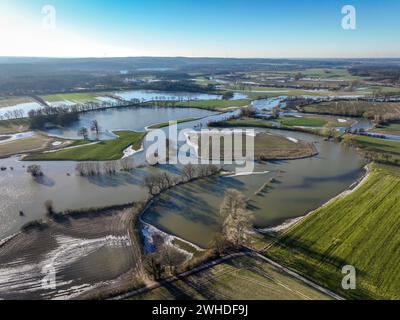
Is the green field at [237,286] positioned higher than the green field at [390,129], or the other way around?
the green field at [390,129]

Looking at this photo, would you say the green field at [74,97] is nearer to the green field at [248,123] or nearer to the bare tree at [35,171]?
the green field at [248,123]

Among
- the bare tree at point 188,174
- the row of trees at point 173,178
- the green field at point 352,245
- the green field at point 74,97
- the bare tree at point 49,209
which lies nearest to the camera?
the green field at point 352,245

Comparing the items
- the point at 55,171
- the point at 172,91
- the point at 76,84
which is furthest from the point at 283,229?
the point at 76,84

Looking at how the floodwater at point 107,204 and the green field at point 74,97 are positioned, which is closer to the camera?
the floodwater at point 107,204

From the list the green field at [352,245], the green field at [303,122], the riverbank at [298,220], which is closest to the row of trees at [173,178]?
the riverbank at [298,220]

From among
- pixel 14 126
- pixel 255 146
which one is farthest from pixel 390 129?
pixel 14 126

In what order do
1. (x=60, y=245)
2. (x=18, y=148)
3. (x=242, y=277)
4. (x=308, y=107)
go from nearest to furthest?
1. (x=242, y=277)
2. (x=60, y=245)
3. (x=18, y=148)
4. (x=308, y=107)
